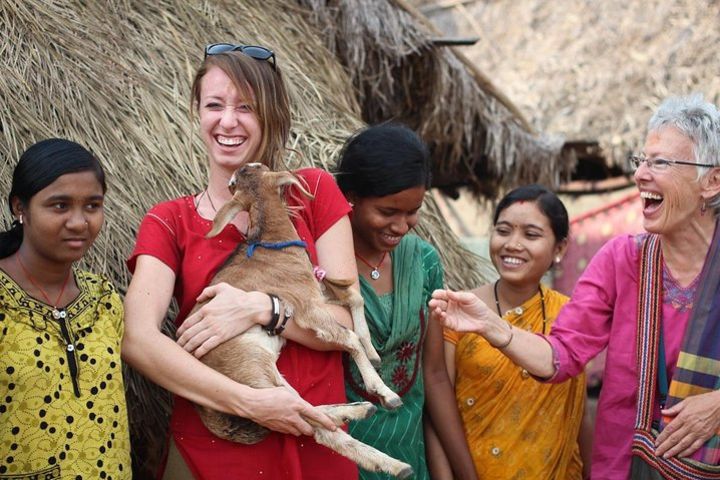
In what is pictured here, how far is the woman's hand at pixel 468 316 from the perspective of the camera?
3047 millimetres

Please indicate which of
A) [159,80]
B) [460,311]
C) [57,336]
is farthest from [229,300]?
[159,80]

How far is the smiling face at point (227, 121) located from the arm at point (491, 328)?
793mm

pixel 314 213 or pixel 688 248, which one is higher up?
pixel 314 213

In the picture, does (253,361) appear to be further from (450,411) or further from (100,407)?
(450,411)

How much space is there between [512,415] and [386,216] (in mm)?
970

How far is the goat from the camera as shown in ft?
8.61

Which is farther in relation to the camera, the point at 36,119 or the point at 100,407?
the point at 36,119

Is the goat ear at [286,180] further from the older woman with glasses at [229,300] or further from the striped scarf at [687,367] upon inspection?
the striped scarf at [687,367]

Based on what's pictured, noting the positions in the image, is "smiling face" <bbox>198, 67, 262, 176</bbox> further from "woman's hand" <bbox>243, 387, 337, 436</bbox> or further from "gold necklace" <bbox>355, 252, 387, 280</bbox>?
"woman's hand" <bbox>243, 387, 337, 436</bbox>

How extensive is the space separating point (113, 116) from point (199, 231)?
1.28 metres

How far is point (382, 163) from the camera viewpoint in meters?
3.16

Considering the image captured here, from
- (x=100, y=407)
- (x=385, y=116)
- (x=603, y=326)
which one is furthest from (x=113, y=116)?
(x=385, y=116)

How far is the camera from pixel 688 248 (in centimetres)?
315

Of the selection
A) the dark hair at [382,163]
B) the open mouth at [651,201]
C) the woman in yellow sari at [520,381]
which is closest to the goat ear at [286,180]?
the dark hair at [382,163]
